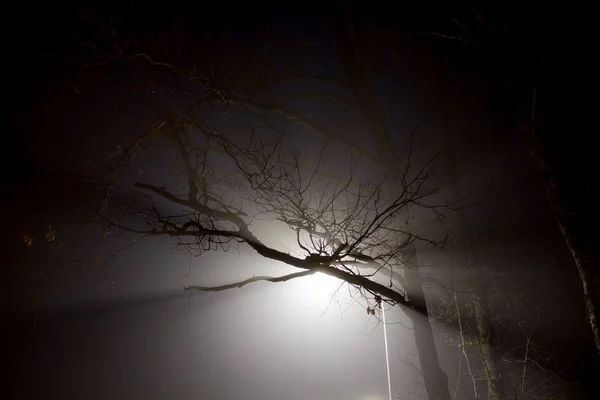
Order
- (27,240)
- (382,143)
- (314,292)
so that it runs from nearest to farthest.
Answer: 1. (382,143)
2. (27,240)
3. (314,292)

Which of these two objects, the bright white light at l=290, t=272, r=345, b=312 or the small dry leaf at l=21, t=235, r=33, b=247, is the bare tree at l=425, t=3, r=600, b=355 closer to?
the bright white light at l=290, t=272, r=345, b=312

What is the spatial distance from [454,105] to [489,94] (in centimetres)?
76

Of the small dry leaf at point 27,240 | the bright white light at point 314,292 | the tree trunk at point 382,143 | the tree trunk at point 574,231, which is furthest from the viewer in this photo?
the bright white light at point 314,292

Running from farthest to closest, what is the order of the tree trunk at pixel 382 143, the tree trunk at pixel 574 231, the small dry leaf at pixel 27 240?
1. the small dry leaf at pixel 27 240
2. the tree trunk at pixel 382 143
3. the tree trunk at pixel 574 231

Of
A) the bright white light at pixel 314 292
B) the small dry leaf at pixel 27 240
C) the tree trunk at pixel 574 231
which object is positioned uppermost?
the small dry leaf at pixel 27 240

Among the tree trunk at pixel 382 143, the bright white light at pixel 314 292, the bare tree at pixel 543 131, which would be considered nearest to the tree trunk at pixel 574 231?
the bare tree at pixel 543 131

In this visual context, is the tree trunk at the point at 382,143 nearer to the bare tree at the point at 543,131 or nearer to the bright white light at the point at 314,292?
the bare tree at the point at 543,131

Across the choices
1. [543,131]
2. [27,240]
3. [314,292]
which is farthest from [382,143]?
[27,240]

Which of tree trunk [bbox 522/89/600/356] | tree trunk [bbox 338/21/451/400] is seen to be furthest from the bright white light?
tree trunk [bbox 522/89/600/356]

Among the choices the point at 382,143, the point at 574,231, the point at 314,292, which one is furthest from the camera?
the point at 314,292

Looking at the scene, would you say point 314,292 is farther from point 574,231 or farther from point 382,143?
point 574,231

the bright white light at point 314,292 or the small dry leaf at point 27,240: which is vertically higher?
the small dry leaf at point 27,240

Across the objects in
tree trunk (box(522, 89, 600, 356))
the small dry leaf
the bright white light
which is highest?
the small dry leaf

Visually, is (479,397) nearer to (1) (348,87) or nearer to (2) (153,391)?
(1) (348,87)
